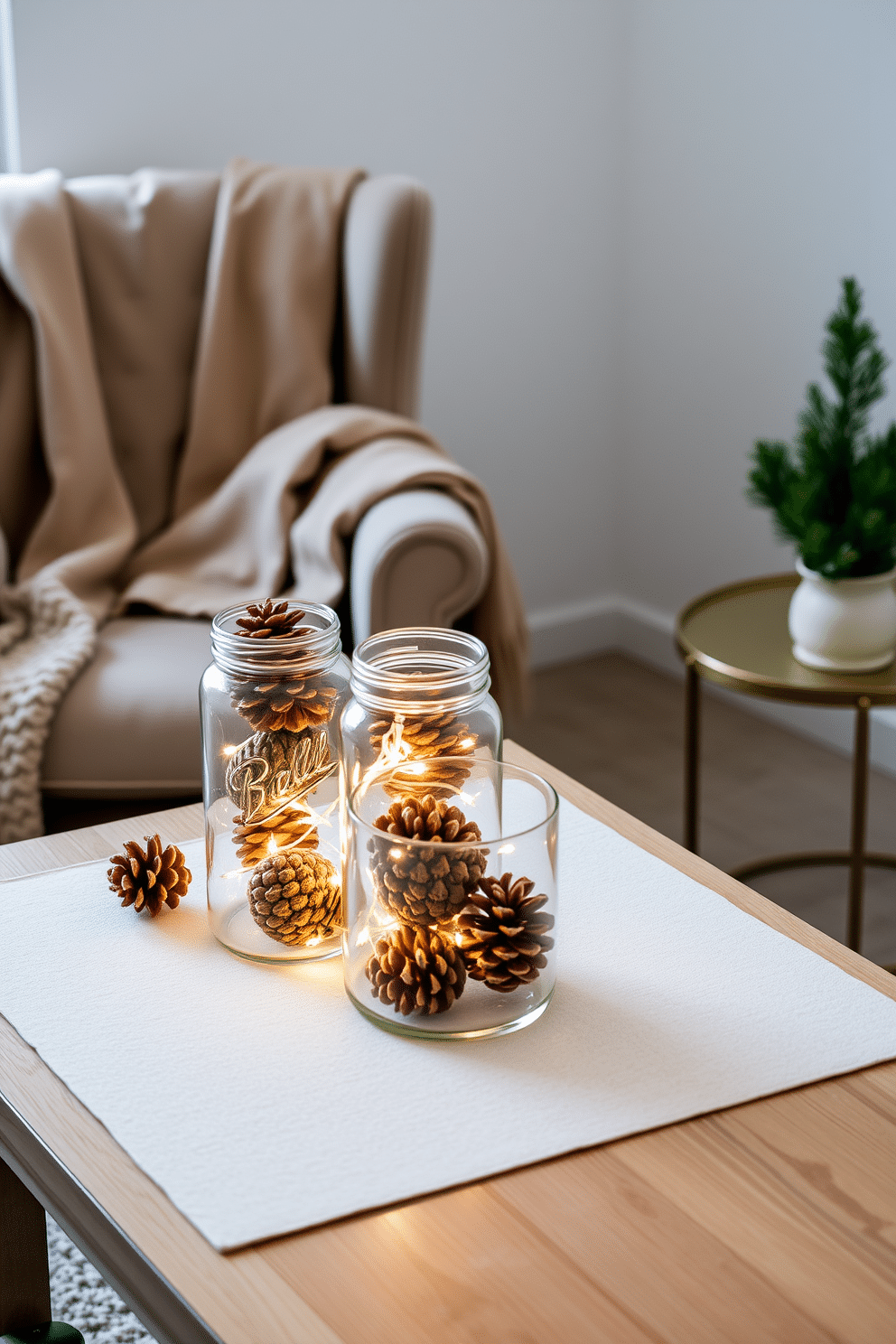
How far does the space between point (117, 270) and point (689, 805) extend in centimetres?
111

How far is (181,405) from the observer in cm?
204

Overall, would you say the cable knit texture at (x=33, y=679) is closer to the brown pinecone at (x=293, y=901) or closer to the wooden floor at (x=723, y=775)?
the brown pinecone at (x=293, y=901)

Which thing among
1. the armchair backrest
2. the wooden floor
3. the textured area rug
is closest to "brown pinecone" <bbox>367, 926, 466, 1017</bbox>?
the textured area rug

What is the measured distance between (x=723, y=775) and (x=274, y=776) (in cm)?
161

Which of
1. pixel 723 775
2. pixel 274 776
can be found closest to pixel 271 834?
pixel 274 776

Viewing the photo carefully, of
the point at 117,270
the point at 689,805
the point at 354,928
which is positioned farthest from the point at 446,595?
the point at 354,928

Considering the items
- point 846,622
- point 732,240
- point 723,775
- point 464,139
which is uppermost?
point 464,139

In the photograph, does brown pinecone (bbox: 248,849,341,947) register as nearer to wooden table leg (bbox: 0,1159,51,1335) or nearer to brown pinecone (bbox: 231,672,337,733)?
brown pinecone (bbox: 231,672,337,733)

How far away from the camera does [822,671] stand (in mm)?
1529

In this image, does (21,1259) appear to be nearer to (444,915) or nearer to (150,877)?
(150,877)

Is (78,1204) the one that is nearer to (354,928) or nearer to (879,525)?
(354,928)

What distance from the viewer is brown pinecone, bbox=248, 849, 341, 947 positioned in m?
0.83

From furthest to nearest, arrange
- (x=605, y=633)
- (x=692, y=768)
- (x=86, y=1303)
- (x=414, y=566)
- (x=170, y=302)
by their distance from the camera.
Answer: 1. (x=605, y=633)
2. (x=170, y=302)
3. (x=692, y=768)
4. (x=414, y=566)
5. (x=86, y=1303)

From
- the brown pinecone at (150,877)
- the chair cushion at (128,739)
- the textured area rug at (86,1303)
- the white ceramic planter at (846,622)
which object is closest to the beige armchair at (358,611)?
the chair cushion at (128,739)
